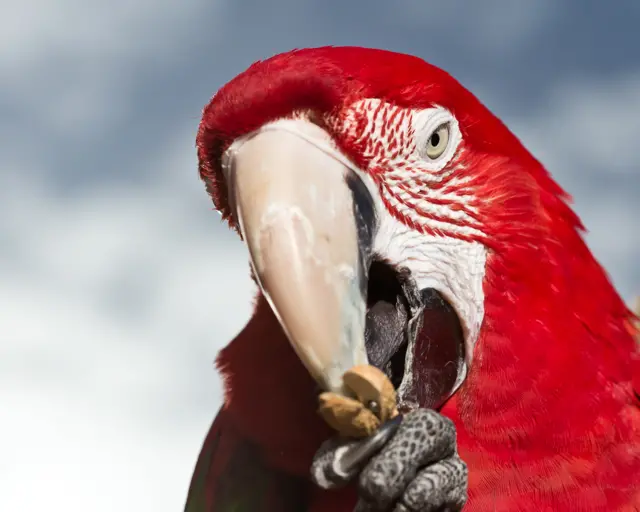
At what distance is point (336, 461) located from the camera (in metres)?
1.30

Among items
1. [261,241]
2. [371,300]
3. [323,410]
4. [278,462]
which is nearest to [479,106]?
[371,300]

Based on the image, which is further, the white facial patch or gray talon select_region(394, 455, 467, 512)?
the white facial patch

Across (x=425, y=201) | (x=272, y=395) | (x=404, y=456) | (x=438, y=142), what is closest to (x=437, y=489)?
(x=404, y=456)

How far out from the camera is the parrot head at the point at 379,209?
133cm

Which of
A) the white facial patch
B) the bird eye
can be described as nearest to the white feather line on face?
the white facial patch

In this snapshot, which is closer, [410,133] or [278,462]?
[410,133]

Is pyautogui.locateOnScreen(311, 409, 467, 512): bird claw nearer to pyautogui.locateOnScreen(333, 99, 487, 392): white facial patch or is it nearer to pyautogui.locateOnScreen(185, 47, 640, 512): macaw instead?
pyautogui.locateOnScreen(185, 47, 640, 512): macaw

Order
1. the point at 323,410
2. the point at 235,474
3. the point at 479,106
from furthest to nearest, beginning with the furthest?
1. the point at 235,474
2. the point at 479,106
3. the point at 323,410

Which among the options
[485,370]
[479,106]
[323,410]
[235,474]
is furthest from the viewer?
[235,474]

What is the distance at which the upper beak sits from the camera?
130 centimetres

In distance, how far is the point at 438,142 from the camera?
161cm

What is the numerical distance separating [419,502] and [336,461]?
149mm

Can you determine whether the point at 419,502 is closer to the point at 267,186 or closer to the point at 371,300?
the point at 371,300

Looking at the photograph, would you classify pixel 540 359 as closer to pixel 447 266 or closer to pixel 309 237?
pixel 447 266
